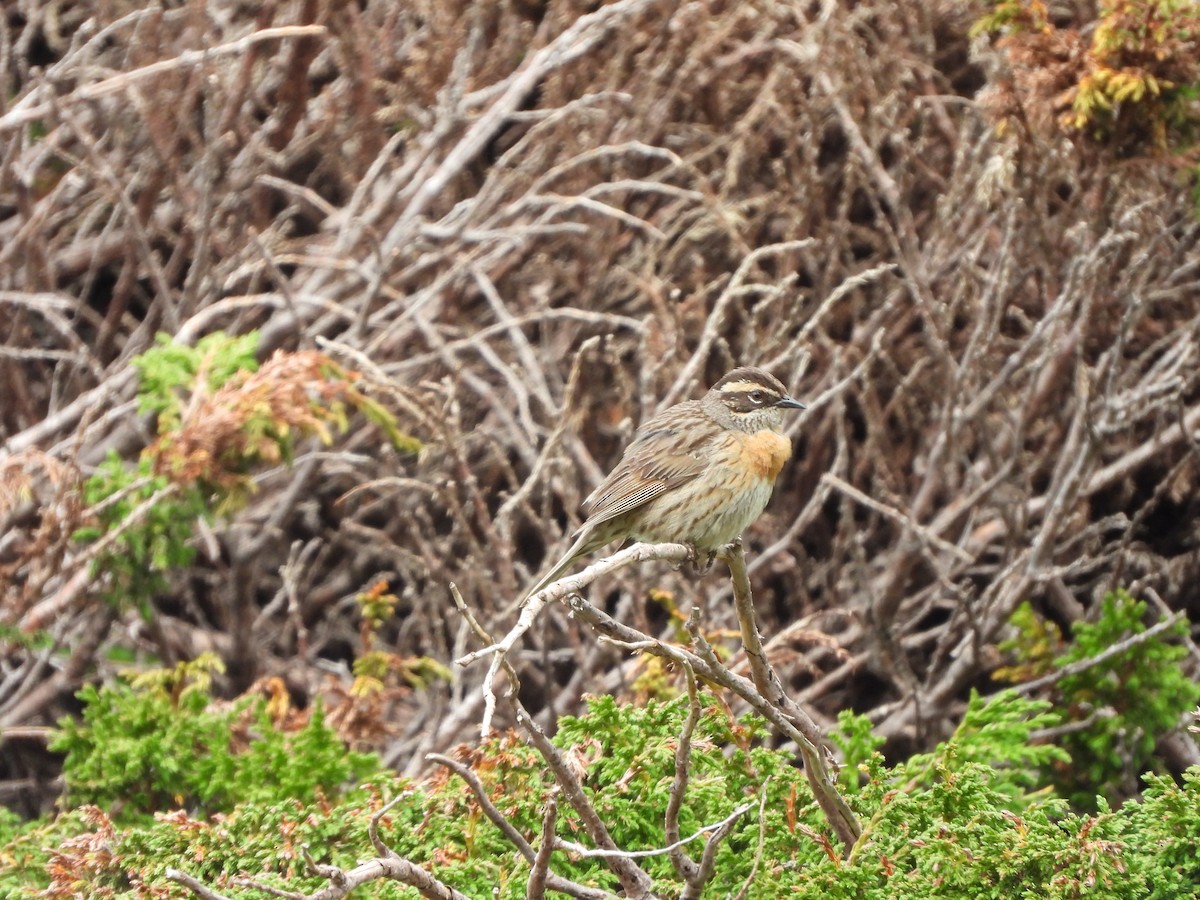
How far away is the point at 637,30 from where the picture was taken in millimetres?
7531

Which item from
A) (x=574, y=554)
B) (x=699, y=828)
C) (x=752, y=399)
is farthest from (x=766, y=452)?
(x=699, y=828)

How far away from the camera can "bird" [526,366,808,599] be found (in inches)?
197

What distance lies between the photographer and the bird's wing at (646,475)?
506cm

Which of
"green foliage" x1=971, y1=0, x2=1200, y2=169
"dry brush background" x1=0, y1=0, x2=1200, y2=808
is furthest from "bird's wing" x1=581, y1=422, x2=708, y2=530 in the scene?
"green foliage" x1=971, y1=0, x2=1200, y2=169

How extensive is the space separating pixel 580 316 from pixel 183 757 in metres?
2.51

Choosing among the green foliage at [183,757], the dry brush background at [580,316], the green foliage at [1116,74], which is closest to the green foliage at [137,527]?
the dry brush background at [580,316]

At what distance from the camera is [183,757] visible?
501 centimetres

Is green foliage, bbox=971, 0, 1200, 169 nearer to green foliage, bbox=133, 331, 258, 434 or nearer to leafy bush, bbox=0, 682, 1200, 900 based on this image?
leafy bush, bbox=0, 682, 1200, 900

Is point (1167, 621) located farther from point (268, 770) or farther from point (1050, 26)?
point (268, 770)

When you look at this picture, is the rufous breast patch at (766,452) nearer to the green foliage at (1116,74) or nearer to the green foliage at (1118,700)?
the green foliage at (1118,700)

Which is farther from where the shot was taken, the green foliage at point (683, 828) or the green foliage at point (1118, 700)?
the green foliage at point (1118, 700)

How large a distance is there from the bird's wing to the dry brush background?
0.46m

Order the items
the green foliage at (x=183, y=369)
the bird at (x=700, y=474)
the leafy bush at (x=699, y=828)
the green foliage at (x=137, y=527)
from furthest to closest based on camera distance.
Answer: the green foliage at (x=183, y=369)
the green foliage at (x=137, y=527)
the bird at (x=700, y=474)
the leafy bush at (x=699, y=828)

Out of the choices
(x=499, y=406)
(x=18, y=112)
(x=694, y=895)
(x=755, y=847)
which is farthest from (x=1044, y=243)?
(x=18, y=112)
